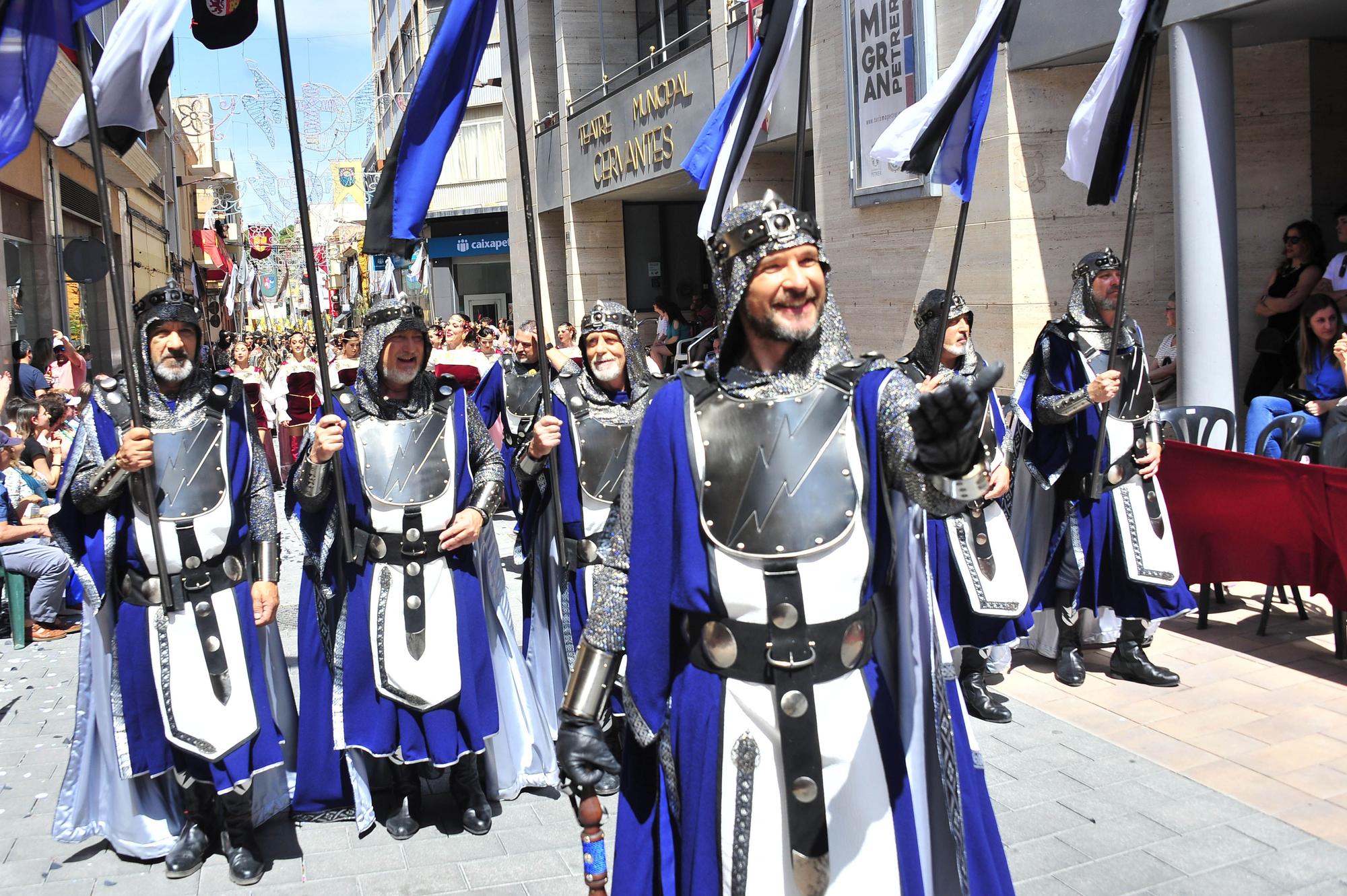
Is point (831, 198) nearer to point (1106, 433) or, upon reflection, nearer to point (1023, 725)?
point (1106, 433)


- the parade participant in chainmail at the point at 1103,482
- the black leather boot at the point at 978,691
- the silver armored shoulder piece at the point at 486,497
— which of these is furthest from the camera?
the parade participant in chainmail at the point at 1103,482

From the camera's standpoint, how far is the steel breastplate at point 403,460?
451 cm

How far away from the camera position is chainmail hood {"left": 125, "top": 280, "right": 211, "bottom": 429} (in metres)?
4.23

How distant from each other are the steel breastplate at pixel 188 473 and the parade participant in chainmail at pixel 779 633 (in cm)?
203

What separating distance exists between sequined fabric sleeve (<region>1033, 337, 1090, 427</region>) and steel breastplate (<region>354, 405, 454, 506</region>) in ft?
9.74

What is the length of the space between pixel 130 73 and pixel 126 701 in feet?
7.35

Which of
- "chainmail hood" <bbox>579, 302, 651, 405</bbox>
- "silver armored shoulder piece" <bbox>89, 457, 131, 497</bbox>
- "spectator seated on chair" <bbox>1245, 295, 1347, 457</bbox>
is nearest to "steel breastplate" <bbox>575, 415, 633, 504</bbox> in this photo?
"chainmail hood" <bbox>579, 302, 651, 405</bbox>

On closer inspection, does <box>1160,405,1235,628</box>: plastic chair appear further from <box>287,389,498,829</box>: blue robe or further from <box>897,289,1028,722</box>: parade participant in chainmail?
<box>287,389,498,829</box>: blue robe

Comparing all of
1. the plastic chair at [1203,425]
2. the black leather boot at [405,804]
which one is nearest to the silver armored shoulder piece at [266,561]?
the black leather boot at [405,804]

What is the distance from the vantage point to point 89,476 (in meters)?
4.13

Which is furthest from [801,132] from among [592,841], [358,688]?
[358,688]

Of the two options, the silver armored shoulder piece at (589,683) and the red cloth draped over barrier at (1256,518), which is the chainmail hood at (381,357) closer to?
the silver armored shoulder piece at (589,683)

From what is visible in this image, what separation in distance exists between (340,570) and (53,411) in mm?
5640

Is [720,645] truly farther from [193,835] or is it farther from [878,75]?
[878,75]
